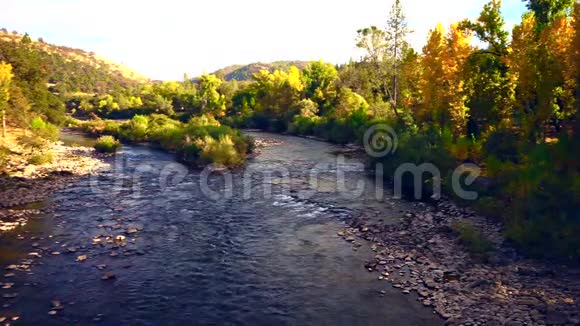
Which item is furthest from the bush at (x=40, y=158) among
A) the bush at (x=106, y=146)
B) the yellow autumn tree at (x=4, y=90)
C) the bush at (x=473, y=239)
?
the bush at (x=473, y=239)

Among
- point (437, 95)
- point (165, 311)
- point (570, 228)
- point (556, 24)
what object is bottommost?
point (165, 311)

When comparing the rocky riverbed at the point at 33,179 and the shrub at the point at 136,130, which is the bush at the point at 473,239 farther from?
the shrub at the point at 136,130

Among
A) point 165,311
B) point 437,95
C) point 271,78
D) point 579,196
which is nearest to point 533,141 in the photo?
point 579,196

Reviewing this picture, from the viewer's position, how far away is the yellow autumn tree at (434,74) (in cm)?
3559

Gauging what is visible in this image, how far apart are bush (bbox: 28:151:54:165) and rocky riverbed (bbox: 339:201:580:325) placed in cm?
3201

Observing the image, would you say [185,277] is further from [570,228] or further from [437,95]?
[437,95]

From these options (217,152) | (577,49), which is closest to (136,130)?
(217,152)

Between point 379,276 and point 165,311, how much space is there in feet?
27.4

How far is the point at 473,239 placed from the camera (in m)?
18.9

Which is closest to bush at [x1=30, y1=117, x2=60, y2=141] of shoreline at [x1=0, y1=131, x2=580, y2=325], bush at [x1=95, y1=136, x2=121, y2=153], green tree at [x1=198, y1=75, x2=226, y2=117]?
bush at [x1=95, y1=136, x2=121, y2=153]

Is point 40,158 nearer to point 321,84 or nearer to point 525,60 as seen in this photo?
point 525,60

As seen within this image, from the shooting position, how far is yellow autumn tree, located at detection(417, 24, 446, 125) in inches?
1401

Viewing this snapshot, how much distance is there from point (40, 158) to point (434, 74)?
37349 mm

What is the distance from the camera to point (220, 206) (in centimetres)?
2758
